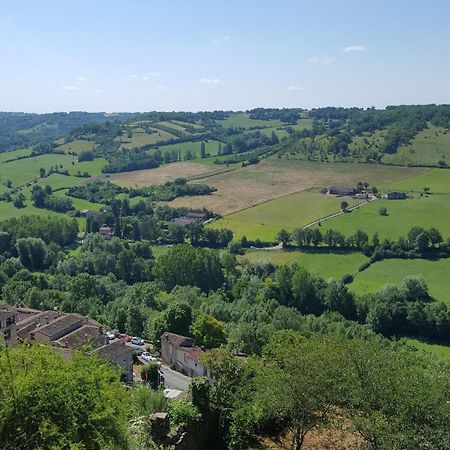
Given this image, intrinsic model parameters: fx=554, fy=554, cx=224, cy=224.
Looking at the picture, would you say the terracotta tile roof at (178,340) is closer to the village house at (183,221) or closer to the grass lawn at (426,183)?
the village house at (183,221)

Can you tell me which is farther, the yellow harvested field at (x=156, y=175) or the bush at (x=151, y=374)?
the yellow harvested field at (x=156, y=175)

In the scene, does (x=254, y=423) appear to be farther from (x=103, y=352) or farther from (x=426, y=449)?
(x=103, y=352)

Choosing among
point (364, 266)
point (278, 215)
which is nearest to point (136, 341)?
point (364, 266)

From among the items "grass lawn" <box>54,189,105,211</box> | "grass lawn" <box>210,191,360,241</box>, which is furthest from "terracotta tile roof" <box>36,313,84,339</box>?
"grass lawn" <box>54,189,105,211</box>

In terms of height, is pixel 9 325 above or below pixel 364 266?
above

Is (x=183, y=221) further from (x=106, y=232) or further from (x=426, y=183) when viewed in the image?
(x=426, y=183)

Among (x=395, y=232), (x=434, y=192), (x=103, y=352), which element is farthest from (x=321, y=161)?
(x=103, y=352)

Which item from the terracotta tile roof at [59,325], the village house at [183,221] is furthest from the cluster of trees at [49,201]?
the terracotta tile roof at [59,325]

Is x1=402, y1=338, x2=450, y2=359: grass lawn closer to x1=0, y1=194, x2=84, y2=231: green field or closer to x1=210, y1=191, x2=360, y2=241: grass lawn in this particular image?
x1=210, y1=191, x2=360, y2=241: grass lawn
